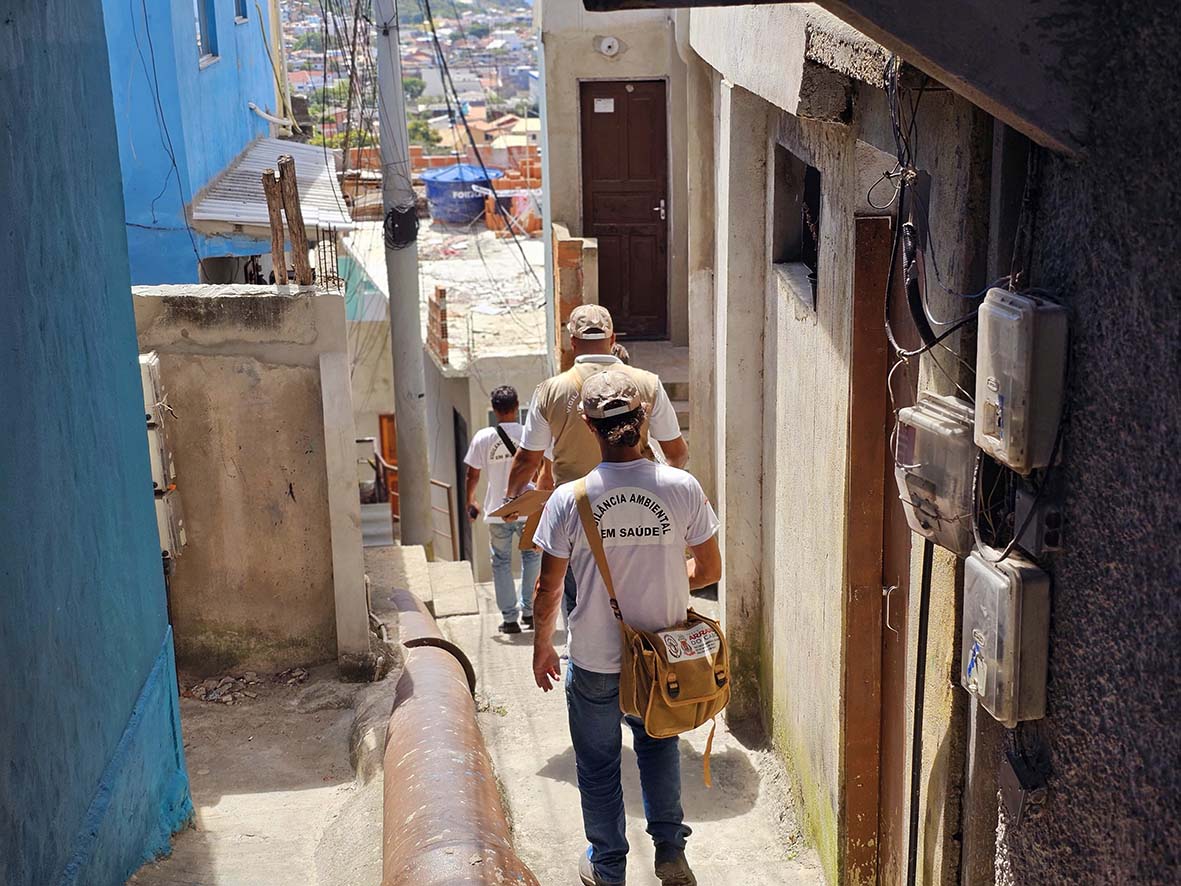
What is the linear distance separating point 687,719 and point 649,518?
0.67 metres

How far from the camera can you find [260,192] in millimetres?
12211

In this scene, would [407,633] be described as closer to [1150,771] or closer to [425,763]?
[425,763]

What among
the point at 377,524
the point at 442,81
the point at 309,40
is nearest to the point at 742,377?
the point at 377,524

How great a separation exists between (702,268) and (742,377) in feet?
8.35

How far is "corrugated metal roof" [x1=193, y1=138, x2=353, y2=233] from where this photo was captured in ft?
36.3

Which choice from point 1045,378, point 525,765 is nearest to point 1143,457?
point 1045,378

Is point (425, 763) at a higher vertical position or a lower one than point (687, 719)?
lower

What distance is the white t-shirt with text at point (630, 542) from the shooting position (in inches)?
175

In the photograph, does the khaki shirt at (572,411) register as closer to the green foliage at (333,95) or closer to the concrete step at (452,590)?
the concrete step at (452,590)

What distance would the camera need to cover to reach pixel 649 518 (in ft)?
14.6

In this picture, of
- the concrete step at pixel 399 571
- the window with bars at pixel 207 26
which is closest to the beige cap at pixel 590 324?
the concrete step at pixel 399 571

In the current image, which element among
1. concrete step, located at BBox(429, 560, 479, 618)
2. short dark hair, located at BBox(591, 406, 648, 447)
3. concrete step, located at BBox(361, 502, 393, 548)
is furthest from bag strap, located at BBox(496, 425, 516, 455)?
concrete step, located at BBox(361, 502, 393, 548)

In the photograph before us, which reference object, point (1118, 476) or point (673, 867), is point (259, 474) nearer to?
point (673, 867)

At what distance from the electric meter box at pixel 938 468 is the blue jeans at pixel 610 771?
156 cm
